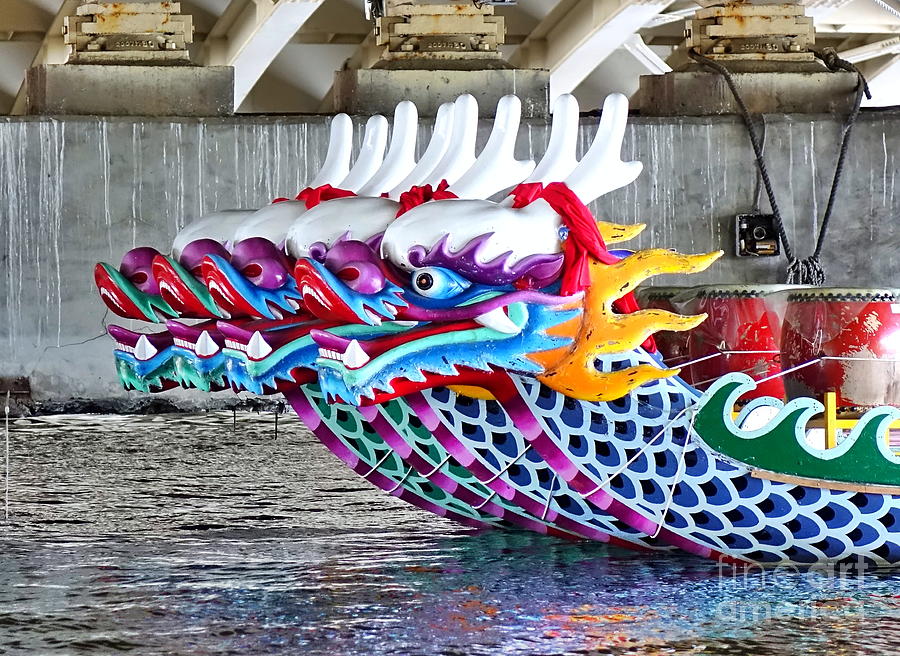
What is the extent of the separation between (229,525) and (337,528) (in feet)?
1.37

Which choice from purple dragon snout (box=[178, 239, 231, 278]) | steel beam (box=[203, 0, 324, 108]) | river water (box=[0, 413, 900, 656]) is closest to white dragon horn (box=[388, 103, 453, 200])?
purple dragon snout (box=[178, 239, 231, 278])

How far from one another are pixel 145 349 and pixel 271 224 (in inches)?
21.6

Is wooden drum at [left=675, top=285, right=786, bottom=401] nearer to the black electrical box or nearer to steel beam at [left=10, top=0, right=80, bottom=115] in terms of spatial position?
the black electrical box

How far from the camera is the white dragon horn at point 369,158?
217 inches

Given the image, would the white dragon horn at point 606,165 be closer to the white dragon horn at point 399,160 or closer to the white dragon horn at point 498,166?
the white dragon horn at point 498,166

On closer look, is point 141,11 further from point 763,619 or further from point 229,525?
point 763,619

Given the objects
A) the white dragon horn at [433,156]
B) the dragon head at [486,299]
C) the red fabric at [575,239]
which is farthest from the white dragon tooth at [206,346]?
the red fabric at [575,239]

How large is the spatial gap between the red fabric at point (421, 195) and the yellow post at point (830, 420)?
128cm

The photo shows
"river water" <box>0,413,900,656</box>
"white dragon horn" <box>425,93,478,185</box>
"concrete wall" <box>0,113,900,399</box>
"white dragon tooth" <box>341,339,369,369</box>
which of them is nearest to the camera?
"river water" <box>0,413,900,656</box>

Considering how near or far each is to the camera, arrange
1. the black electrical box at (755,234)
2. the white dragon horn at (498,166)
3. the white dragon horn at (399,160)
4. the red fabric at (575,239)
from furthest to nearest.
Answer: the black electrical box at (755,234) → the white dragon horn at (399,160) → the white dragon horn at (498,166) → the red fabric at (575,239)

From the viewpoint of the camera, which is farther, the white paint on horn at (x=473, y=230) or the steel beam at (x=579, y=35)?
the steel beam at (x=579, y=35)

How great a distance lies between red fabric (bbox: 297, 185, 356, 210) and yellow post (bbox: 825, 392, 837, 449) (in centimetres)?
164

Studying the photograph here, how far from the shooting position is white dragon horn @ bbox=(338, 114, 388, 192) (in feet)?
18.0

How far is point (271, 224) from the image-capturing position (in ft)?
16.5
